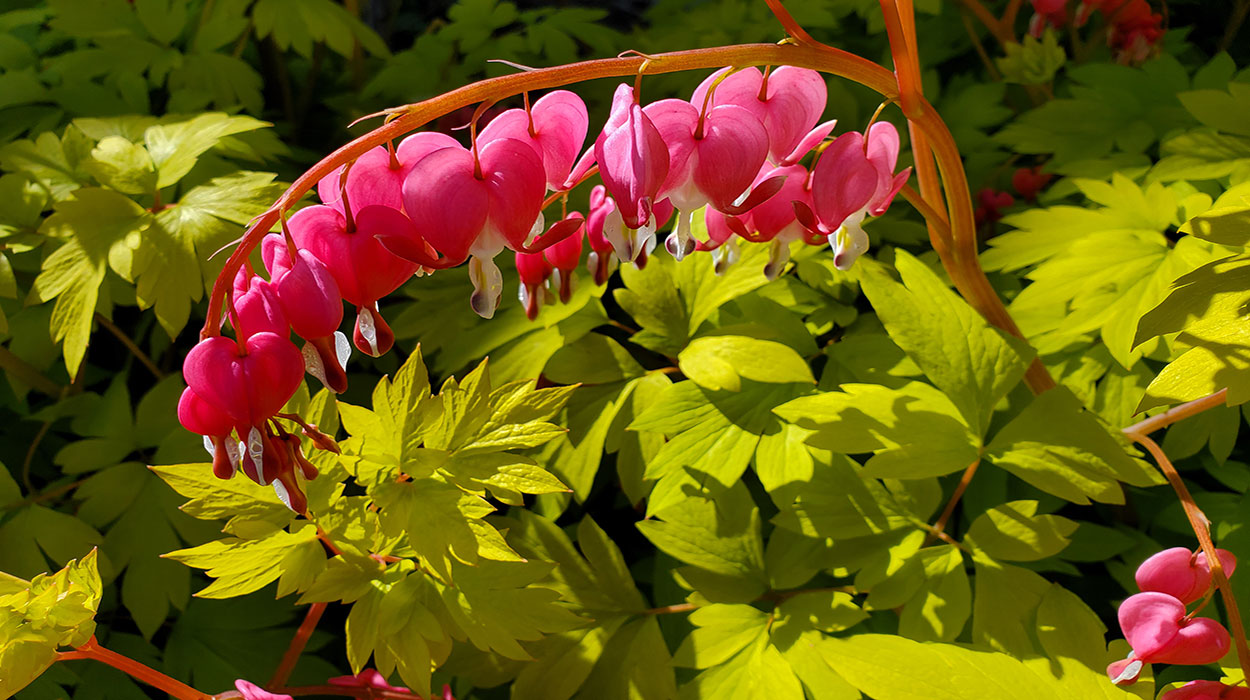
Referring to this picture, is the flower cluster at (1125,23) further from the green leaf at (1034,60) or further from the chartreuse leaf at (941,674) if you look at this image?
the chartreuse leaf at (941,674)

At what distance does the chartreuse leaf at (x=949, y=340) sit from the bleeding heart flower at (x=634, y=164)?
0.42 meters

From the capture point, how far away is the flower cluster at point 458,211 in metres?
0.55

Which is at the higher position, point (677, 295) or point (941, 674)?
point (677, 295)

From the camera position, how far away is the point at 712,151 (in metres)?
0.63

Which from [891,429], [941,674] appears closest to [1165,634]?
[941,674]

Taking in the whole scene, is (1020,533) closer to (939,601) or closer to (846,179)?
(939,601)

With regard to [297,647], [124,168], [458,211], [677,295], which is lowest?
[297,647]

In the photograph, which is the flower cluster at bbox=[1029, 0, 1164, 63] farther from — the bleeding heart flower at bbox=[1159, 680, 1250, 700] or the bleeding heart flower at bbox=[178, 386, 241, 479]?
the bleeding heart flower at bbox=[178, 386, 241, 479]

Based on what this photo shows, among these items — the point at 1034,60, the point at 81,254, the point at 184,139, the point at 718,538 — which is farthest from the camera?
the point at 1034,60

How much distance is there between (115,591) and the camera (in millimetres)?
1128

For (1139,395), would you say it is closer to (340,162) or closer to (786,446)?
(786,446)

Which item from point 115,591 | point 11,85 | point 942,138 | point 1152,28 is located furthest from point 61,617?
point 1152,28

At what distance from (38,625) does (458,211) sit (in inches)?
19.5

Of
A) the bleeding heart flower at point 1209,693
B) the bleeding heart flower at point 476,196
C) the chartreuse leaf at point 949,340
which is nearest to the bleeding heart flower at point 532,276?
the bleeding heart flower at point 476,196
